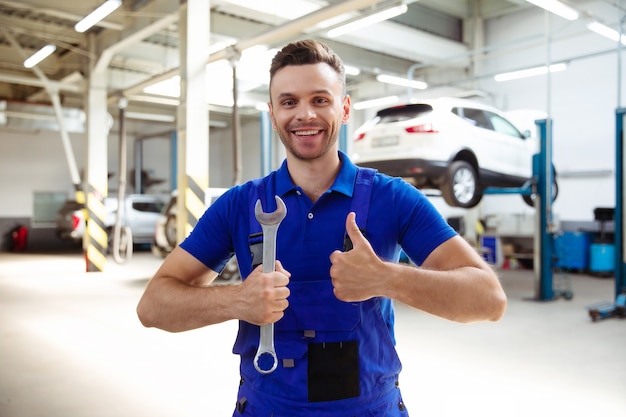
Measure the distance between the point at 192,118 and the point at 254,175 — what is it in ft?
38.7

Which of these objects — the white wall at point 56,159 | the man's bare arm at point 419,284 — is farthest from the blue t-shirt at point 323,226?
the white wall at point 56,159

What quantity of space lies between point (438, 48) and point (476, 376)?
31.2 ft

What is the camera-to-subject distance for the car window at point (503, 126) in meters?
7.12

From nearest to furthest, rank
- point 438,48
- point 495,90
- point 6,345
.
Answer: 1. point 6,345
2. point 438,48
3. point 495,90

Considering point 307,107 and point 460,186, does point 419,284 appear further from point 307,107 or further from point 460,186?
point 460,186

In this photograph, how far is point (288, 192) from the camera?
1346 millimetres

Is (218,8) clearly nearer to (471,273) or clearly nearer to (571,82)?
(571,82)

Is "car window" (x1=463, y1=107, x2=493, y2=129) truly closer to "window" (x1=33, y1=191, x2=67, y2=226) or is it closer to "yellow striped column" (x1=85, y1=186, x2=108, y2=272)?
"yellow striped column" (x1=85, y1=186, x2=108, y2=272)

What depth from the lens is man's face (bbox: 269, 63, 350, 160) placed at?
1.30 metres

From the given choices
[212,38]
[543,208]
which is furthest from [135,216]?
[543,208]

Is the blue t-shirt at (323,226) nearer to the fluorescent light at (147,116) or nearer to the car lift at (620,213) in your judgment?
the car lift at (620,213)

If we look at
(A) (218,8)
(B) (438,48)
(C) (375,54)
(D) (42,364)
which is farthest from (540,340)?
(C) (375,54)

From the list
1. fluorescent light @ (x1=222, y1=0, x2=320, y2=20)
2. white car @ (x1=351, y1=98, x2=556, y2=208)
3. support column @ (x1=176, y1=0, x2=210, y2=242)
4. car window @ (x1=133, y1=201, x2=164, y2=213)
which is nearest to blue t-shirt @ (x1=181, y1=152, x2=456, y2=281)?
white car @ (x1=351, y1=98, x2=556, y2=208)

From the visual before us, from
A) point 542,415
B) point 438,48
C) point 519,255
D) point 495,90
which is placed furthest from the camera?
point 495,90
